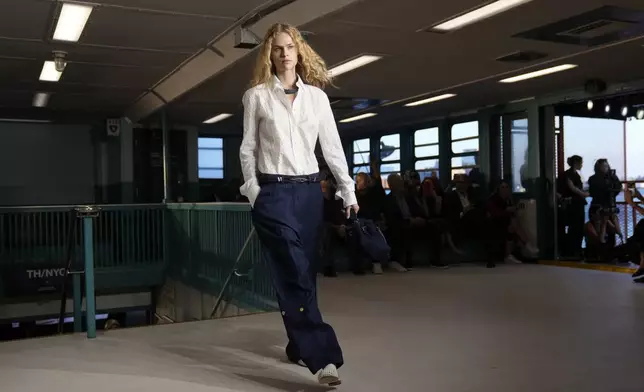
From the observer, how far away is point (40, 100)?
9758mm

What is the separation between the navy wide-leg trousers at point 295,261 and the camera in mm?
2799

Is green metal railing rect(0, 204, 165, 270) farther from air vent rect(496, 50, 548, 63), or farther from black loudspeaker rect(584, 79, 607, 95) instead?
black loudspeaker rect(584, 79, 607, 95)

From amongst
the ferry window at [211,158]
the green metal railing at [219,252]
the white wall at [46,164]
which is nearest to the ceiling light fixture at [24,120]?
the white wall at [46,164]

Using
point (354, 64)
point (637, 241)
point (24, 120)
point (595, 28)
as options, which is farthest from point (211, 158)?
point (595, 28)

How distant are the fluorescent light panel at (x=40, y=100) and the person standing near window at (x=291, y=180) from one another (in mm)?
7448

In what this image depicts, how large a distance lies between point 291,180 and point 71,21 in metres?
3.60

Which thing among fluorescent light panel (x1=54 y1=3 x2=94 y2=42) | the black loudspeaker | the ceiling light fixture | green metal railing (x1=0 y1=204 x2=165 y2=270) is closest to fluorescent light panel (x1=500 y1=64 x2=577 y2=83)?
the black loudspeaker

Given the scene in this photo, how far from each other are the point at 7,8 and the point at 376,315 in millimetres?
3949

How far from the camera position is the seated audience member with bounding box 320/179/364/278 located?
24.5 feet

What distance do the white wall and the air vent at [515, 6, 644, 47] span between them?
969cm

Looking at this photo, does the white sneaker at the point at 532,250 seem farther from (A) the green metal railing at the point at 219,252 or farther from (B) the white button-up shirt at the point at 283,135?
(B) the white button-up shirt at the point at 283,135

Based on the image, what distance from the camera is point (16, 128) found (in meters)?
12.1

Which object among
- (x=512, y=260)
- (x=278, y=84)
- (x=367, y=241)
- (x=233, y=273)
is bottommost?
(x=512, y=260)

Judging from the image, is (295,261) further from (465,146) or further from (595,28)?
(465,146)
